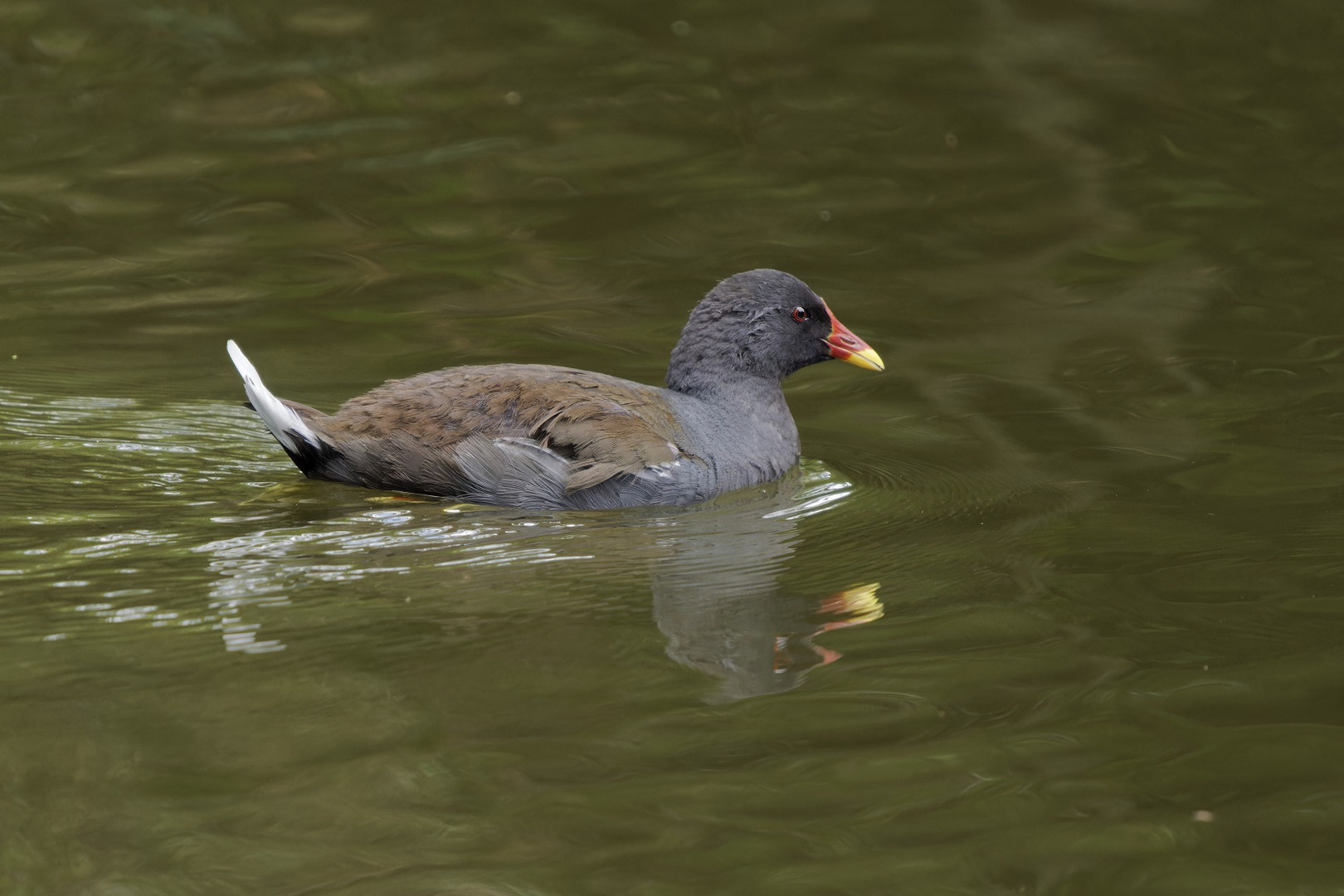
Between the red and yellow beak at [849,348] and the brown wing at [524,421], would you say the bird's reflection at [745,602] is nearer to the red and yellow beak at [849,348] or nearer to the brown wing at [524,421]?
the brown wing at [524,421]

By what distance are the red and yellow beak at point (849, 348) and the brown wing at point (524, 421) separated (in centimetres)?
117

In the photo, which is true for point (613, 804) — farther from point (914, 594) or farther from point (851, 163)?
point (851, 163)

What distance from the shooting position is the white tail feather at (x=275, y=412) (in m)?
5.75

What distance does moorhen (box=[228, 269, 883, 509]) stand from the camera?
602cm

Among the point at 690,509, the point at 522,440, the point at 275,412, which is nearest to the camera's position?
the point at 275,412

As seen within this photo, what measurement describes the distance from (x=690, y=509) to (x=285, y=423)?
58.1 inches

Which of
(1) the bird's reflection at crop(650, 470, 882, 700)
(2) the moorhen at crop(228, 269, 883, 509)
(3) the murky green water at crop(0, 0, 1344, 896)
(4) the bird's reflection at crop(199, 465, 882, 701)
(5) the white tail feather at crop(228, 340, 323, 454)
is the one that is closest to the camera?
(3) the murky green water at crop(0, 0, 1344, 896)

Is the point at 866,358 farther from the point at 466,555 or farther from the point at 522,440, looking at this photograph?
the point at 466,555

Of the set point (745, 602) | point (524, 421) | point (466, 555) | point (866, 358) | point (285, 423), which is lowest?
point (745, 602)

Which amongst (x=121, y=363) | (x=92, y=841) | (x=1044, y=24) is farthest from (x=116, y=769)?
(x=1044, y=24)

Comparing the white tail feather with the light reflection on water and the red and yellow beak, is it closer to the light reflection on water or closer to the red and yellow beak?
the light reflection on water

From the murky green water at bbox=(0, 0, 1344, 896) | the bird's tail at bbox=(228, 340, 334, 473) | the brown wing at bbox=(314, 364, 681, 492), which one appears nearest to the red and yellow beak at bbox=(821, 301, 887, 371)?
the murky green water at bbox=(0, 0, 1344, 896)

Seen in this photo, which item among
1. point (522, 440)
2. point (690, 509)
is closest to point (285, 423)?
point (522, 440)

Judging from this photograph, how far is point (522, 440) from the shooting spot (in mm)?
6023
